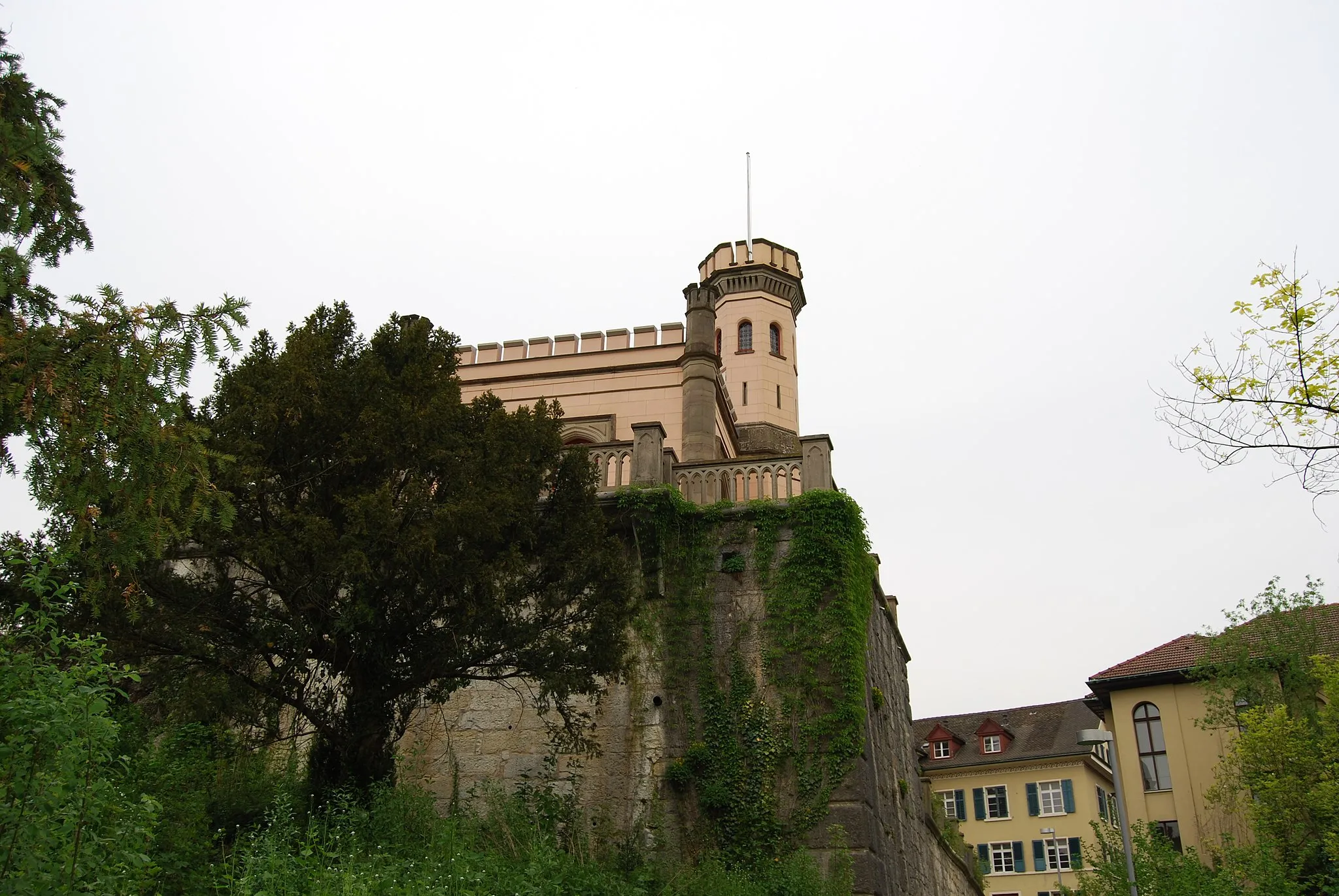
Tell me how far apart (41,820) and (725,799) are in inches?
384

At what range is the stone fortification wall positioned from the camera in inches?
583

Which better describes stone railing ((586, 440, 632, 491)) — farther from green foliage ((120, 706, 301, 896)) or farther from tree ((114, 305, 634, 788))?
green foliage ((120, 706, 301, 896))

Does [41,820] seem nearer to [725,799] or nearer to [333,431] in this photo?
[333,431]

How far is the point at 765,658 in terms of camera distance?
51.6 ft

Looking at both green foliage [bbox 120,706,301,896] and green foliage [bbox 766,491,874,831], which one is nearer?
green foliage [bbox 120,706,301,896]

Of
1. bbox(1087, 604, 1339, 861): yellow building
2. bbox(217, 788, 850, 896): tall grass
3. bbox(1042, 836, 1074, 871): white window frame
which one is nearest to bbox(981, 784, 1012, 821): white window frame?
bbox(1042, 836, 1074, 871): white window frame

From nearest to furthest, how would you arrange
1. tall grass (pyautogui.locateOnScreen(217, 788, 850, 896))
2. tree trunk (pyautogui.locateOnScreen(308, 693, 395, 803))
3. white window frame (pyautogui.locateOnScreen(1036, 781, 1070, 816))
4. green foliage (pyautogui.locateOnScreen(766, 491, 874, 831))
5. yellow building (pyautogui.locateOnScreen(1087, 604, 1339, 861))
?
tall grass (pyautogui.locateOnScreen(217, 788, 850, 896)) < tree trunk (pyautogui.locateOnScreen(308, 693, 395, 803)) < green foliage (pyautogui.locateOnScreen(766, 491, 874, 831)) < yellow building (pyautogui.locateOnScreen(1087, 604, 1339, 861)) < white window frame (pyautogui.locateOnScreen(1036, 781, 1070, 816))

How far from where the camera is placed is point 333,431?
41.9ft

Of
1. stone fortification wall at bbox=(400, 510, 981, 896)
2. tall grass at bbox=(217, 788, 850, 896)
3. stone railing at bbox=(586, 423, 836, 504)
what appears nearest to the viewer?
tall grass at bbox=(217, 788, 850, 896)

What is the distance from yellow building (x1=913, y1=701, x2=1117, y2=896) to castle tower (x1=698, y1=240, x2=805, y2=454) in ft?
86.8

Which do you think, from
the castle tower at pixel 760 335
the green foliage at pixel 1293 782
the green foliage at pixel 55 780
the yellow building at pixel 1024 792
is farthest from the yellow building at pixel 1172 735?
the green foliage at pixel 55 780

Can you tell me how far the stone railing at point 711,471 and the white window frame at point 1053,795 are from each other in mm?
41553

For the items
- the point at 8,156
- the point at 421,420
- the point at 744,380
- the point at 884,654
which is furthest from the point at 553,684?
the point at 744,380

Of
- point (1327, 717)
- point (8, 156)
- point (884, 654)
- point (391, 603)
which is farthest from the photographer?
point (1327, 717)
